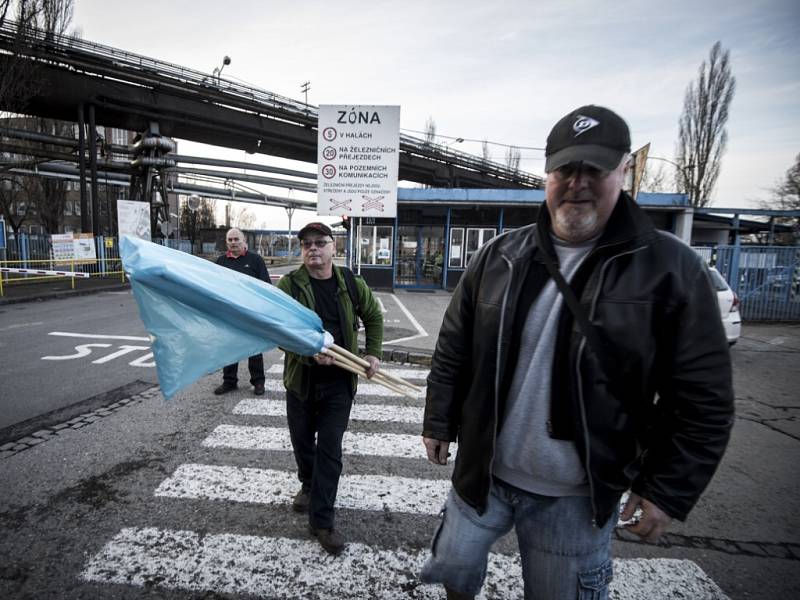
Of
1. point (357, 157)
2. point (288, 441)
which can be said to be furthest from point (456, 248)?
point (288, 441)

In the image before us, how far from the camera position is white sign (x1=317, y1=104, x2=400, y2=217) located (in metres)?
9.15

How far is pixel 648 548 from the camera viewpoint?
2.75 m

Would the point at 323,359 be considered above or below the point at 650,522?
above

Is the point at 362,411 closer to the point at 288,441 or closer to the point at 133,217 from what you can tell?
the point at 288,441

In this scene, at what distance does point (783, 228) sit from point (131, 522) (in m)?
37.3

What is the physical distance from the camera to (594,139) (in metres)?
1.47

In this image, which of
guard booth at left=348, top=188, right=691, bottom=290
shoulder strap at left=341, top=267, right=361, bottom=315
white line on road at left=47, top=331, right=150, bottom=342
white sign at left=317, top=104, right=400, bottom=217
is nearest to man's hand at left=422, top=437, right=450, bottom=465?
shoulder strap at left=341, top=267, right=361, bottom=315

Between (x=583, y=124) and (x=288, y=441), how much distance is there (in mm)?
3915

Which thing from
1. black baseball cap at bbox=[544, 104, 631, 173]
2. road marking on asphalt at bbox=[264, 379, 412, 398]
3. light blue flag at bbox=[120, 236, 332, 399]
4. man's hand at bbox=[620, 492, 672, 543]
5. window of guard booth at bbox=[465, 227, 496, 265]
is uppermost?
window of guard booth at bbox=[465, 227, 496, 265]

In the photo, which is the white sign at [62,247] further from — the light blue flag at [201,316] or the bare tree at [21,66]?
the light blue flag at [201,316]

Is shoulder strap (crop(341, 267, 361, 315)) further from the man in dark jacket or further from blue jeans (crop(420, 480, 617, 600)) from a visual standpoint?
the man in dark jacket

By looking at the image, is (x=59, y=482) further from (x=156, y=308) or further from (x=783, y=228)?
(x=783, y=228)

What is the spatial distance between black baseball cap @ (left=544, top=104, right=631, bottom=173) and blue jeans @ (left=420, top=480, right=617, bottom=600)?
50.9 inches

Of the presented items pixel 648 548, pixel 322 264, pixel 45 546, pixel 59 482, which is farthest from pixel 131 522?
pixel 648 548
